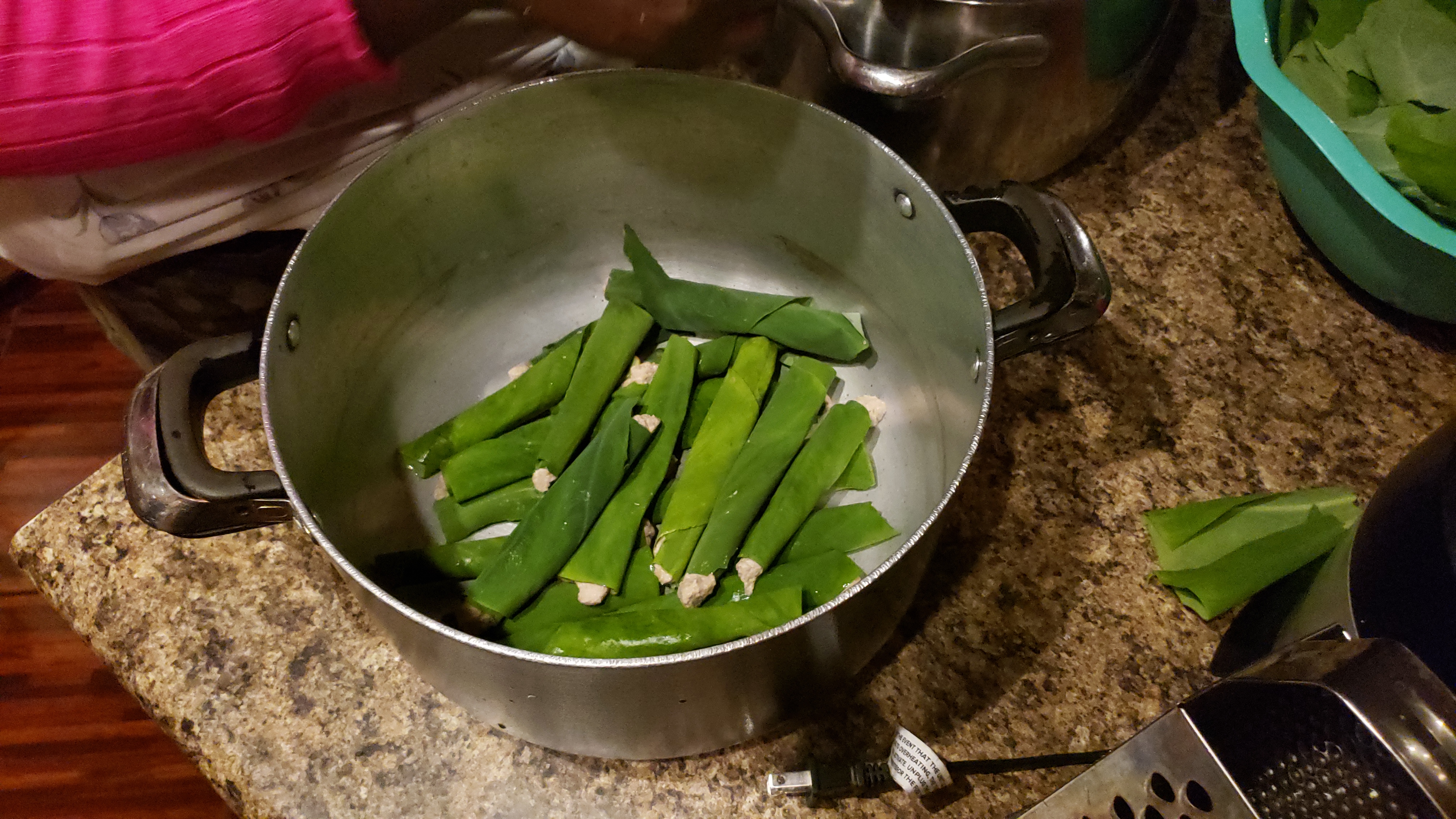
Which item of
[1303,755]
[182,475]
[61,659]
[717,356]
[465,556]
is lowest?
[61,659]

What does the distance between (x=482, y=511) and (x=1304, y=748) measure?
25.6 inches

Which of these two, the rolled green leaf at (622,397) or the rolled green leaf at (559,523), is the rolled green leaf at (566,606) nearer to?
the rolled green leaf at (559,523)

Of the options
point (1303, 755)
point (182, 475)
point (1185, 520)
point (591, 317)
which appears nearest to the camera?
point (1303, 755)

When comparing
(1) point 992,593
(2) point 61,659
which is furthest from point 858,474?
(2) point 61,659

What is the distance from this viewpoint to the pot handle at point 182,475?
1.71 feet

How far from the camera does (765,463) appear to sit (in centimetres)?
79

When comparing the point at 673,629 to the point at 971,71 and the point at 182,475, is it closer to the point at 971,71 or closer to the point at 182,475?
the point at 182,475

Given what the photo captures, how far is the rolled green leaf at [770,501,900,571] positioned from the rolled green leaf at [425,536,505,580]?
260 mm

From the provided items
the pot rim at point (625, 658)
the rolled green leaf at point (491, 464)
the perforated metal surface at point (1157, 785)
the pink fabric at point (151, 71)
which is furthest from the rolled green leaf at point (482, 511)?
the perforated metal surface at point (1157, 785)

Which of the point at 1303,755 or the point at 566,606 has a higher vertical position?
the point at 1303,755

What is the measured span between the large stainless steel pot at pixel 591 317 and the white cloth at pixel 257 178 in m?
0.10

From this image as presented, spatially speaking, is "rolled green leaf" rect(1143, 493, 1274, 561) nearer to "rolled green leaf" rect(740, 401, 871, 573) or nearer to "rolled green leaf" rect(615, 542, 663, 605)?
"rolled green leaf" rect(740, 401, 871, 573)

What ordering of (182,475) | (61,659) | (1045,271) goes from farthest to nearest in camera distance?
(61,659) → (1045,271) → (182,475)

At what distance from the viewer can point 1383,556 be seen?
0.52m
